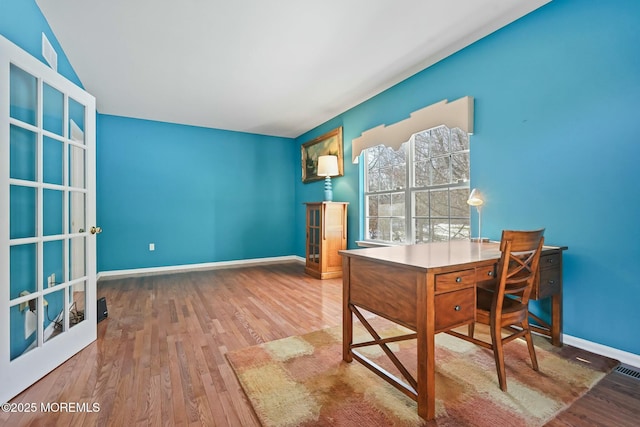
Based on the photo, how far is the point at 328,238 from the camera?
438cm

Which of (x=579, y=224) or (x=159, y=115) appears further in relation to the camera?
(x=159, y=115)

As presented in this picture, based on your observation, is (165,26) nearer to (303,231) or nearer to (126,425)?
(126,425)

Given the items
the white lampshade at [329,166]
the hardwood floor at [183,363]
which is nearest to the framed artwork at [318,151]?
the white lampshade at [329,166]

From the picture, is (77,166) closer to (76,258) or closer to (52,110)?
(52,110)

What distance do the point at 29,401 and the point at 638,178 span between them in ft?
12.0

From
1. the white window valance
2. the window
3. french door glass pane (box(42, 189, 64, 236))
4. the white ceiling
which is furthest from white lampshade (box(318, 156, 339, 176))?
french door glass pane (box(42, 189, 64, 236))

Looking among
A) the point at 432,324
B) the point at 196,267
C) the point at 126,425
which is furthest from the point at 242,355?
the point at 196,267

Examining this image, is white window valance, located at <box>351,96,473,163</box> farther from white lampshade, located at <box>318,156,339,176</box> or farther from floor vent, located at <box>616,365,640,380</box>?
floor vent, located at <box>616,365,640,380</box>

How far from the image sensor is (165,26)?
243cm

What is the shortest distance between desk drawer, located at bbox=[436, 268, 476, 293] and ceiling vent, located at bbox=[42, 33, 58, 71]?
10.6 feet

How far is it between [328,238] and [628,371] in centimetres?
318

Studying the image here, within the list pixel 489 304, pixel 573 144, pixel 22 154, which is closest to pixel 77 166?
pixel 22 154

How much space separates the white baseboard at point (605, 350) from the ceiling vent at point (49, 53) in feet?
14.6

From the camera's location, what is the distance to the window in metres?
2.97
